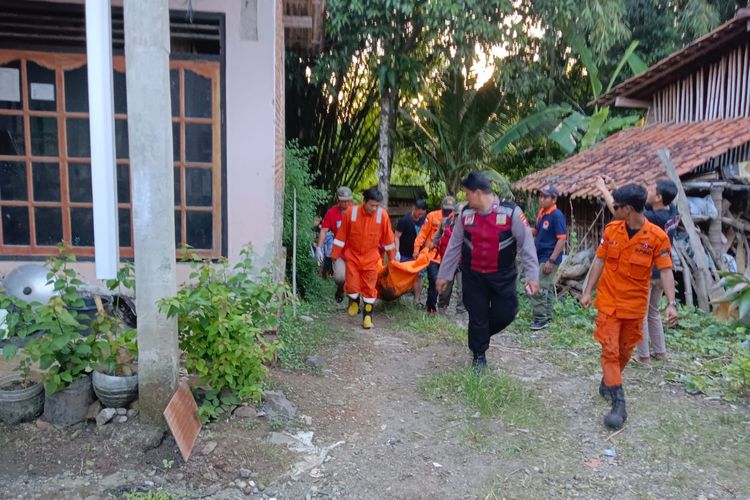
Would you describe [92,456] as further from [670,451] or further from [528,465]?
[670,451]

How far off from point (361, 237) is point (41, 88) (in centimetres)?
362

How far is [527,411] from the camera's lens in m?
4.54

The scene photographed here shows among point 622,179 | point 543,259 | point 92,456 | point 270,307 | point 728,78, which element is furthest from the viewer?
point 728,78

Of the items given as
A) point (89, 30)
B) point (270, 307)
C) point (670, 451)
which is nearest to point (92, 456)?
point (270, 307)

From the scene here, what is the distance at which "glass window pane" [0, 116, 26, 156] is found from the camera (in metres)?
5.38

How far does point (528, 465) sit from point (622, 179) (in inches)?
255

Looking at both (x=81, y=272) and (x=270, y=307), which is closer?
(x=270, y=307)

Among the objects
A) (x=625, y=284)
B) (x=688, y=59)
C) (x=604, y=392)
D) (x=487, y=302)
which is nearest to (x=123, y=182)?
(x=487, y=302)

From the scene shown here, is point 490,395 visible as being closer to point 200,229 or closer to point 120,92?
point 200,229

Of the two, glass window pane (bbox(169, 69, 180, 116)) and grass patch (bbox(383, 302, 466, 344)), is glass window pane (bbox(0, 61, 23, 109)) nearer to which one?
glass window pane (bbox(169, 69, 180, 116))

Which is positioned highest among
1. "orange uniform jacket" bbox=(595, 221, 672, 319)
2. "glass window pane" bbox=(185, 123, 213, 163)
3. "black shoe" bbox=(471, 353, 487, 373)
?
"glass window pane" bbox=(185, 123, 213, 163)

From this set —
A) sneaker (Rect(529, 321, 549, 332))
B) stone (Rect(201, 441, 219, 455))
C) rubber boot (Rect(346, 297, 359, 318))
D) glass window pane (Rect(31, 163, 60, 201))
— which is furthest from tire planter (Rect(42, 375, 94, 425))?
sneaker (Rect(529, 321, 549, 332))

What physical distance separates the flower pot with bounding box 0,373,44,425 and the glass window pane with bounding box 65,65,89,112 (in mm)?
2850

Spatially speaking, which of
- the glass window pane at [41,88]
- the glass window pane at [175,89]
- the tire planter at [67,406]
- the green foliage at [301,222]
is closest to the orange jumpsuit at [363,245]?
Answer: the green foliage at [301,222]
